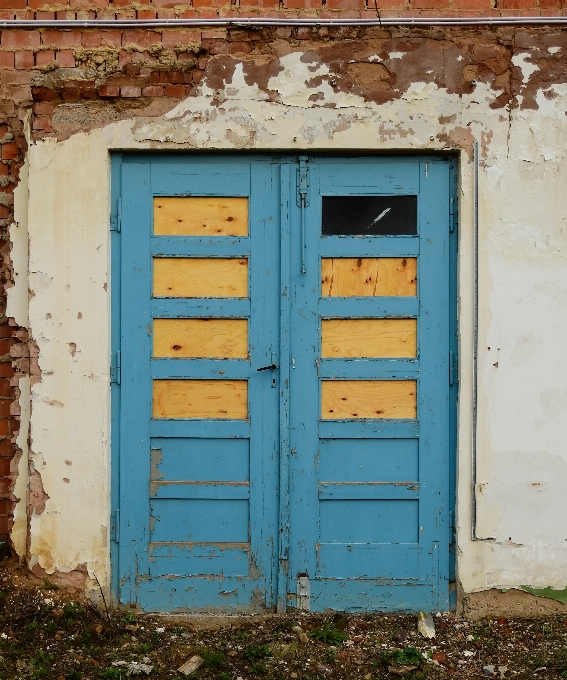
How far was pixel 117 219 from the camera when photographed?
3787 mm

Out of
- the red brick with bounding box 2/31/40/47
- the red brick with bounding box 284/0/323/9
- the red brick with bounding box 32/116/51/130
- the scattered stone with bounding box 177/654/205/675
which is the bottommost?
the scattered stone with bounding box 177/654/205/675

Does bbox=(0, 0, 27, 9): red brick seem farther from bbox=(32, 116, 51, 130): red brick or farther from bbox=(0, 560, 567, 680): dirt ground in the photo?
bbox=(0, 560, 567, 680): dirt ground

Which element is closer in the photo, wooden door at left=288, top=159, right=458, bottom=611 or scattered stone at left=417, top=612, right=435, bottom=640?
scattered stone at left=417, top=612, right=435, bottom=640

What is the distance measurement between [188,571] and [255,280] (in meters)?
1.60

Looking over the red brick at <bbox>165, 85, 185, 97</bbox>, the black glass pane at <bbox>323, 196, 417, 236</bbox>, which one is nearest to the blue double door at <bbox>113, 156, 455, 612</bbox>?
the black glass pane at <bbox>323, 196, 417, 236</bbox>

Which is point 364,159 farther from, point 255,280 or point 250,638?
point 250,638

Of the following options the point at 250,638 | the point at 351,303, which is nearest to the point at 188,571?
the point at 250,638

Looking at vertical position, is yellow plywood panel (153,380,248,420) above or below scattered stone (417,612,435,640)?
above

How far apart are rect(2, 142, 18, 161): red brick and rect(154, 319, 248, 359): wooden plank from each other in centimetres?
116

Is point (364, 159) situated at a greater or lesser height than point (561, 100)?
lesser

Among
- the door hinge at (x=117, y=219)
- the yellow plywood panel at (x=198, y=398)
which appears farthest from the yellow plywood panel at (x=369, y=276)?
the door hinge at (x=117, y=219)

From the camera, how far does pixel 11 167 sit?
3.82 m

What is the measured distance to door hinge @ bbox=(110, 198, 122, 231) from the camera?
3787mm

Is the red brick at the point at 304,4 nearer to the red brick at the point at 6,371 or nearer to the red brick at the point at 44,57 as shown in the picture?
the red brick at the point at 44,57
